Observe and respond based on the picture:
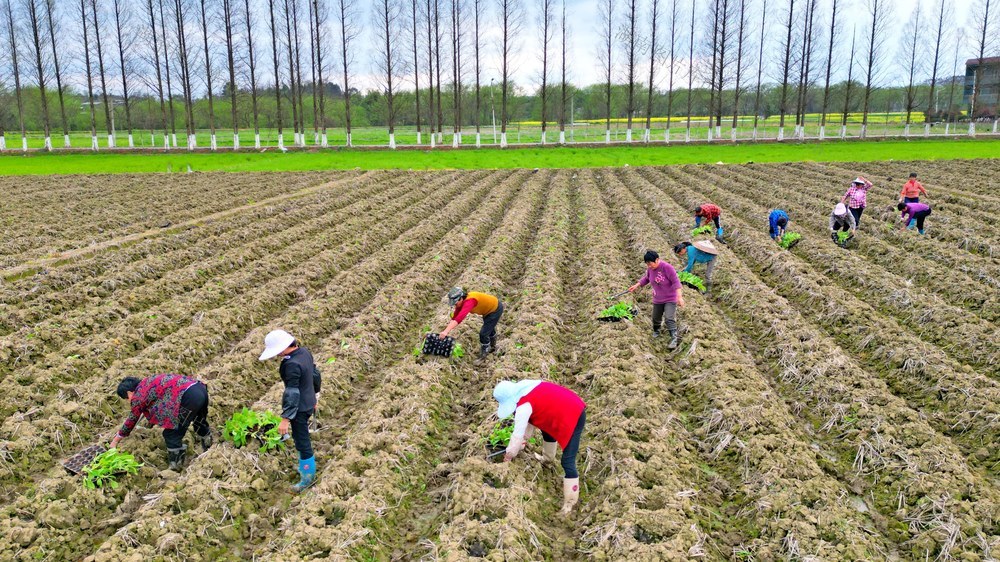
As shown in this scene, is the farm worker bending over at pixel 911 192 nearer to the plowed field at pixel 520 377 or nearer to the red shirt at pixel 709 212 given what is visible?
the plowed field at pixel 520 377

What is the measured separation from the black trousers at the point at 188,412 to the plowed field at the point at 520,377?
0.37 meters

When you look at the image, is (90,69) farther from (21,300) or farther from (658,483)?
(658,483)

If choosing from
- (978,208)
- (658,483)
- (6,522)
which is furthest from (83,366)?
(978,208)

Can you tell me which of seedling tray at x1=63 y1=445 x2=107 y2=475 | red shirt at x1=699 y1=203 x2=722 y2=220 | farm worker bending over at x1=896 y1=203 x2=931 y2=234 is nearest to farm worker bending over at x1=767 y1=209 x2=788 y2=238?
red shirt at x1=699 y1=203 x2=722 y2=220

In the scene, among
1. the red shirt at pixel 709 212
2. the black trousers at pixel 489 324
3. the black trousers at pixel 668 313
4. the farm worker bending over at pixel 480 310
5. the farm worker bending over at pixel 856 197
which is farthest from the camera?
the farm worker bending over at pixel 856 197

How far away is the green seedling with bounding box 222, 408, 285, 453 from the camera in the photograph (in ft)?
23.9

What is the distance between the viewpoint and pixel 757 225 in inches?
790

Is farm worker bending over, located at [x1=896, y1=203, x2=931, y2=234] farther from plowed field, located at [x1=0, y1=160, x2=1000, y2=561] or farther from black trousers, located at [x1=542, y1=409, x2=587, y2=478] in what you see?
black trousers, located at [x1=542, y1=409, x2=587, y2=478]

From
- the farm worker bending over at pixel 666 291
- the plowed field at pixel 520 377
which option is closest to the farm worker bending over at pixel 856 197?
the plowed field at pixel 520 377

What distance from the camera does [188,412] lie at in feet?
22.9

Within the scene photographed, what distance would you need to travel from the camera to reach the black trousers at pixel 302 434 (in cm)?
670

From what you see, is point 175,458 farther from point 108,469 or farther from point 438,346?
point 438,346

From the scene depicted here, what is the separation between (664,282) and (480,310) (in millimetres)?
3046

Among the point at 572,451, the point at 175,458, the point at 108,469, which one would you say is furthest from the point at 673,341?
the point at 108,469
